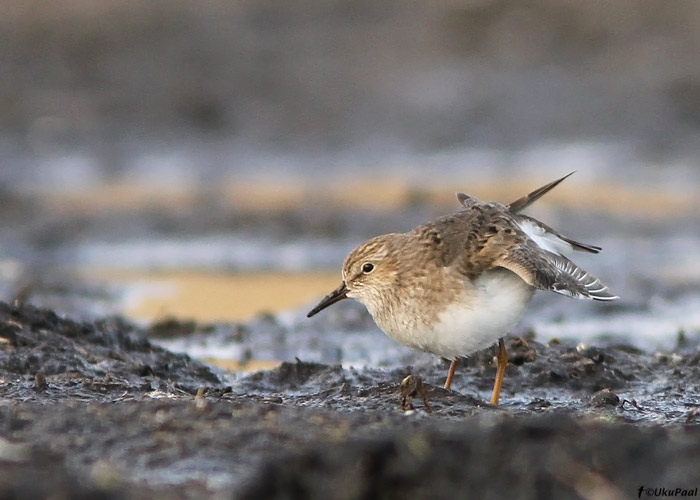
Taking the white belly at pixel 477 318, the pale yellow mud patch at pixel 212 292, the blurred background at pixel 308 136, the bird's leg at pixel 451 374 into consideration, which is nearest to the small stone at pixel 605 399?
the white belly at pixel 477 318

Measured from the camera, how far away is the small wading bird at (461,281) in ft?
22.8

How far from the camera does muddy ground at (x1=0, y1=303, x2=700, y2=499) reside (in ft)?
15.7

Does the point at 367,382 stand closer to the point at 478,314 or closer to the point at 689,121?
the point at 478,314

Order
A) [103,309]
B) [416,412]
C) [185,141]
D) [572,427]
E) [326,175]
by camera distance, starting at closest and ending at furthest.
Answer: [572,427], [416,412], [103,309], [326,175], [185,141]

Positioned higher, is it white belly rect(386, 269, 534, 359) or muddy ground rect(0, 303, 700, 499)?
white belly rect(386, 269, 534, 359)

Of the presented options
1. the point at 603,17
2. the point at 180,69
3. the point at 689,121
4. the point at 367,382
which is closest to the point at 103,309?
the point at 367,382

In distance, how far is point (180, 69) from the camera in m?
20.2

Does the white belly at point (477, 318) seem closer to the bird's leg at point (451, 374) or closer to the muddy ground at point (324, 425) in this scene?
the muddy ground at point (324, 425)

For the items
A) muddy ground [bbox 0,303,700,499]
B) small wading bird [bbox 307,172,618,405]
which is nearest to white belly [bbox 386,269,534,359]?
small wading bird [bbox 307,172,618,405]

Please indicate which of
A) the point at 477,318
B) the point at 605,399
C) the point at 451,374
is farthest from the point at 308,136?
the point at 477,318

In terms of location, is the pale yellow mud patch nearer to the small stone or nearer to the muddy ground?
the muddy ground

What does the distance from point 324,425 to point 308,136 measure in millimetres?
13350

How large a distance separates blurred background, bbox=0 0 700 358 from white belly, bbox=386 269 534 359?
5318 millimetres

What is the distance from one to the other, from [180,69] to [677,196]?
8.84m
